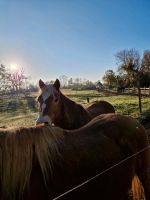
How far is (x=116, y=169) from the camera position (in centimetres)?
271

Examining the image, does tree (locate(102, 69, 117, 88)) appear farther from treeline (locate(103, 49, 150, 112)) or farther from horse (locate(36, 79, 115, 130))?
horse (locate(36, 79, 115, 130))

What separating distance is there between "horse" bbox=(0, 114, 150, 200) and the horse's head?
2.16 meters

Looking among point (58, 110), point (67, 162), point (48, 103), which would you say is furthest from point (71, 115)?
point (67, 162)

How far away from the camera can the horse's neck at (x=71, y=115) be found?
548 centimetres

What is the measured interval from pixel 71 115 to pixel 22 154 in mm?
3505

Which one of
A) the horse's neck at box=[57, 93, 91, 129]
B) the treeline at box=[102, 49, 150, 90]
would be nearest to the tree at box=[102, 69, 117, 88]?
the treeline at box=[102, 49, 150, 90]

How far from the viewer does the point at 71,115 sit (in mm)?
5555

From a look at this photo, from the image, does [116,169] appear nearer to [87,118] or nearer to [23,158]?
[23,158]

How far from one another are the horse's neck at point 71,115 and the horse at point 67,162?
230cm

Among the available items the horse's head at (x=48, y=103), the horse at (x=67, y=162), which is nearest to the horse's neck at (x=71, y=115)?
the horse's head at (x=48, y=103)

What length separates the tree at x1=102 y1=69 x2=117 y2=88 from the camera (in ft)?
178

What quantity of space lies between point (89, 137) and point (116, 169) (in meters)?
0.42

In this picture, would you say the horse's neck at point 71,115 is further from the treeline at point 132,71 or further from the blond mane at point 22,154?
the treeline at point 132,71

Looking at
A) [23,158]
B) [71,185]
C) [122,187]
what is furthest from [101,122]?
[23,158]
